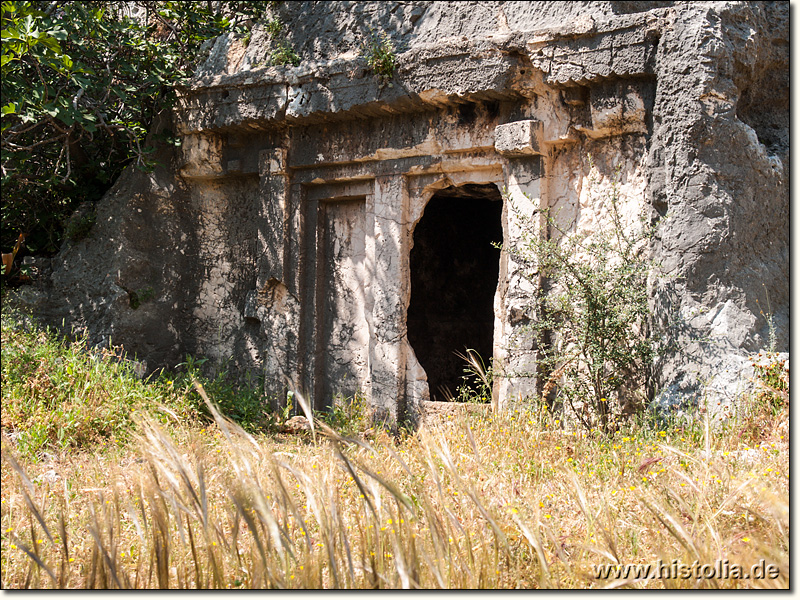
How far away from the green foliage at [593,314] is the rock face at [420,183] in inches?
5.2

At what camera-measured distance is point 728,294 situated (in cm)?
477

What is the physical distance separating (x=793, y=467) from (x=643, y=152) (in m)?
2.59

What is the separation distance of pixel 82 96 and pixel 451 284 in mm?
4527

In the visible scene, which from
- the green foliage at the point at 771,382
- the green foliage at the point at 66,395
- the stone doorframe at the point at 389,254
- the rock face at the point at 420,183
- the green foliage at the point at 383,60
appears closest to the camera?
the green foliage at the point at 771,382

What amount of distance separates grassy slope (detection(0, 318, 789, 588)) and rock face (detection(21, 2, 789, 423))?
2.29 ft

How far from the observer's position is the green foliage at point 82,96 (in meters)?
5.83

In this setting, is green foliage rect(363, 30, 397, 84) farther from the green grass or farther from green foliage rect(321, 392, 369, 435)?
the green grass

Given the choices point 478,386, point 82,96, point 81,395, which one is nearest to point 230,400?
point 81,395

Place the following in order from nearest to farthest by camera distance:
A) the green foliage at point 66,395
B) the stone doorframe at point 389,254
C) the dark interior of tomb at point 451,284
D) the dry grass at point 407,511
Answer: the dry grass at point 407,511, the green foliage at point 66,395, the stone doorframe at point 389,254, the dark interior of tomb at point 451,284

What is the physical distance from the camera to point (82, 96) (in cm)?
663

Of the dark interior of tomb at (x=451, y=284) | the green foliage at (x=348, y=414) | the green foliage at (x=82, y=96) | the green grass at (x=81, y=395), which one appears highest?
the green foliage at (x=82, y=96)

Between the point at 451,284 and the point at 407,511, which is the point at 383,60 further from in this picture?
the point at 451,284

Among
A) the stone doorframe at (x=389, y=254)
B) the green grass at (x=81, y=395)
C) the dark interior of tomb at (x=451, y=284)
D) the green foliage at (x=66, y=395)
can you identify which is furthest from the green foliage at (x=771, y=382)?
the dark interior of tomb at (x=451, y=284)

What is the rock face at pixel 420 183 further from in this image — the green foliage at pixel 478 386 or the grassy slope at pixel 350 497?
the grassy slope at pixel 350 497
